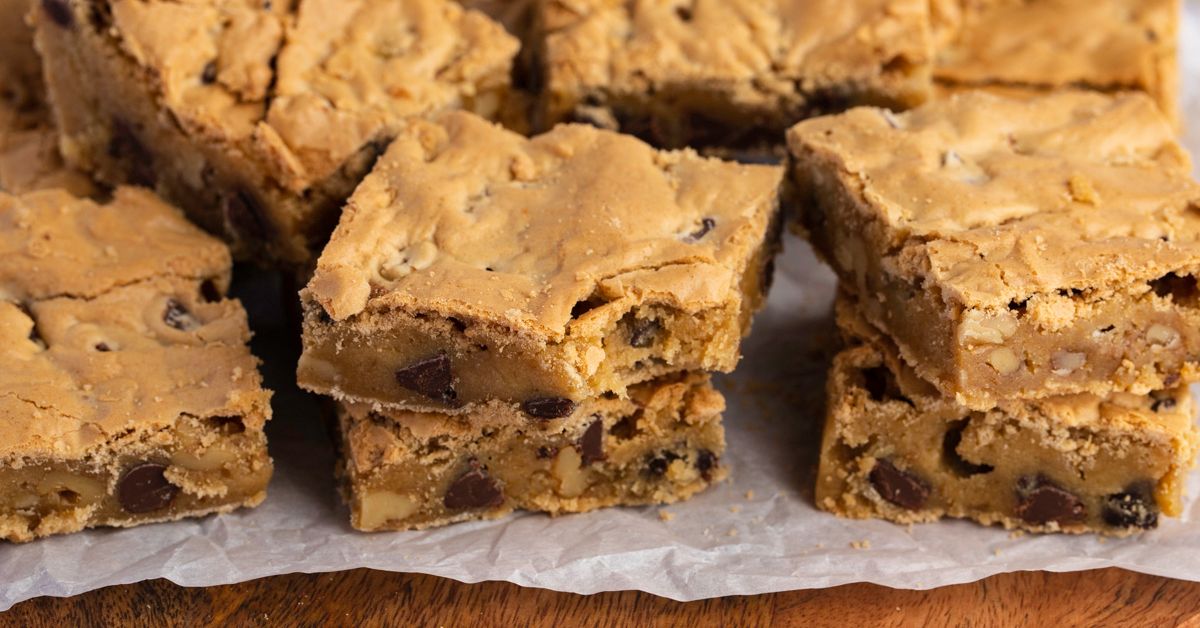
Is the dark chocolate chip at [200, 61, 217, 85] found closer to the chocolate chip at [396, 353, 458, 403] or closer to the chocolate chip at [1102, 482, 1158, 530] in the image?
the chocolate chip at [396, 353, 458, 403]

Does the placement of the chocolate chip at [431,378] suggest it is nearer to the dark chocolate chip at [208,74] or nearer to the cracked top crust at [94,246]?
the cracked top crust at [94,246]

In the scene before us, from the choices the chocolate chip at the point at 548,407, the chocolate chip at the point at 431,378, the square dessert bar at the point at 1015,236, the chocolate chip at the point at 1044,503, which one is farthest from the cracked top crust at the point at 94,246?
the chocolate chip at the point at 1044,503

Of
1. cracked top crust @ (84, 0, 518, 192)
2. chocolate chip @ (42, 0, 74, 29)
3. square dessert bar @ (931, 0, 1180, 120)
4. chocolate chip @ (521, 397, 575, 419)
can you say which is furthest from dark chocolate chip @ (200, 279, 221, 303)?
square dessert bar @ (931, 0, 1180, 120)

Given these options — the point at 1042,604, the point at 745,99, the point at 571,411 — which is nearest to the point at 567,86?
the point at 745,99

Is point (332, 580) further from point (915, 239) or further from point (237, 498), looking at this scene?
point (915, 239)

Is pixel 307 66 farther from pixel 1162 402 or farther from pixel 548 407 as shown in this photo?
pixel 1162 402

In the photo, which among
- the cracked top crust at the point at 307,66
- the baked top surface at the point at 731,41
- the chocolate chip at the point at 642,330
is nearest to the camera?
the chocolate chip at the point at 642,330
